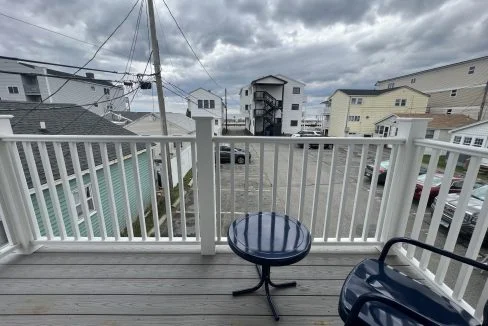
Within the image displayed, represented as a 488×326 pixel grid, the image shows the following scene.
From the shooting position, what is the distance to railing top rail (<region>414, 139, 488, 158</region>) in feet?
3.26

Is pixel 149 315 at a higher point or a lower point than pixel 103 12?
lower

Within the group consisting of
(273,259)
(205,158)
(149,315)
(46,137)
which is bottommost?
(149,315)

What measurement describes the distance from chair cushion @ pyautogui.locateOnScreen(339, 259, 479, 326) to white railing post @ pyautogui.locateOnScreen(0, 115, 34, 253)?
7.42ft

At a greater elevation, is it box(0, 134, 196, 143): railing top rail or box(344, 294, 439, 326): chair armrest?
box(0, 134, 196, 143): railing top rail

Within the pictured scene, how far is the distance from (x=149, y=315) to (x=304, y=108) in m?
23.3

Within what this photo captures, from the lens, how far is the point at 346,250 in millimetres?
1715

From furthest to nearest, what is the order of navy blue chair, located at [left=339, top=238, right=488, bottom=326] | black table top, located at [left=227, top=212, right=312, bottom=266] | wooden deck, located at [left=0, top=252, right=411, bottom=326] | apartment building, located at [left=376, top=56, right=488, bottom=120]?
apartment building, located at [left=376, top=56, right=488, bottom=120], wooden deck, located at [left=0, top=252, right=411, bottom=326], black table top, located at [left=227, top=212, right=312, bottom=266], navy blue chair, located at [left=339, top=238, right=488, bottom=326]

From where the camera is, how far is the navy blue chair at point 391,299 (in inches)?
26.1

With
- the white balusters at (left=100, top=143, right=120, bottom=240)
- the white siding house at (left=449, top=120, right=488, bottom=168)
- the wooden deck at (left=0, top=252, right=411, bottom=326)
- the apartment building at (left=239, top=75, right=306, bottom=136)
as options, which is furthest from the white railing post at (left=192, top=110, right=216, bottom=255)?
the apartment building at (left=239, top=75, right=306, bottom=136)

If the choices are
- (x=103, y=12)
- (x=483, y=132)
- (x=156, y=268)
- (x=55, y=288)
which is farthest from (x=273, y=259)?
Answer: (x=483, y=132)

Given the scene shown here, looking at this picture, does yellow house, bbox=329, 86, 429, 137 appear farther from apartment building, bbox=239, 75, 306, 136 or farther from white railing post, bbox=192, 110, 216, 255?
white railing post, bbox=192, 110, 216, 255

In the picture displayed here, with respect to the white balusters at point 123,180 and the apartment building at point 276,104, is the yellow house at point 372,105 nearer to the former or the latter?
the apartment building at point 276,104

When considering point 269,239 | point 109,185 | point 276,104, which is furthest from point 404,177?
point 276,104

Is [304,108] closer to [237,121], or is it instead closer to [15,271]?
[237,121]
